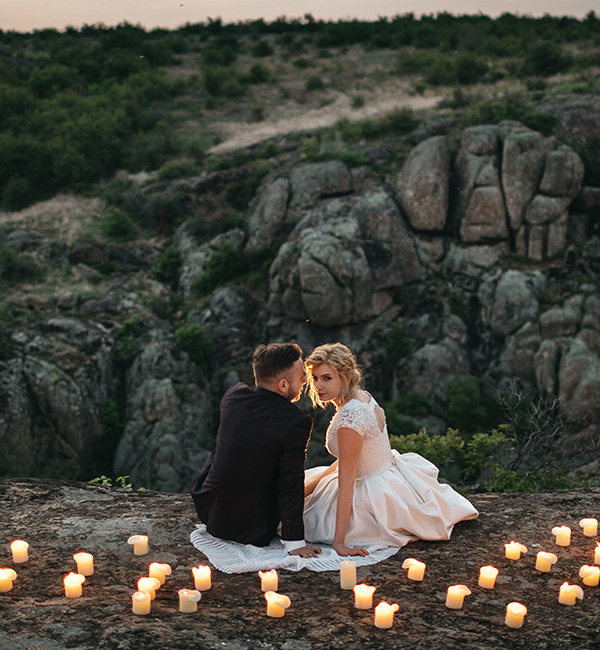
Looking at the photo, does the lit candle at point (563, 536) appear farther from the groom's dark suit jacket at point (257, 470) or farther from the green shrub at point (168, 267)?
the green shrub at point (168, 267)

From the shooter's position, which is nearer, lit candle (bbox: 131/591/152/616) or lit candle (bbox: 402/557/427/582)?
lit candle (bbox: 131/591/152/616)

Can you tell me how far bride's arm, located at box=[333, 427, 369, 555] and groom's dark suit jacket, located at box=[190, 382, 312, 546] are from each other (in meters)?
0.28

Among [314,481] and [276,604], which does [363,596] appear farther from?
[314,481]

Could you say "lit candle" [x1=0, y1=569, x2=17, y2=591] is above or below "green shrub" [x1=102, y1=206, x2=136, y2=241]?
below

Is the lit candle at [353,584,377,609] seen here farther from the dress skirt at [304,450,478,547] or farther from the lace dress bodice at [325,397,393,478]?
the lace dress bodice at [325,397,393,478]

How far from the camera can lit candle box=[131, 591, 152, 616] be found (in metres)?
3.46

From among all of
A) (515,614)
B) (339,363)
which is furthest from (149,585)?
(515,614)

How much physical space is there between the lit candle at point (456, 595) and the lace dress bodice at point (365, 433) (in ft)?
3.87

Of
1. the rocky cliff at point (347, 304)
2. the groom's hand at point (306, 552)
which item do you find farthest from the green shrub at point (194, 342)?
the groom's hand at point (306, 552)

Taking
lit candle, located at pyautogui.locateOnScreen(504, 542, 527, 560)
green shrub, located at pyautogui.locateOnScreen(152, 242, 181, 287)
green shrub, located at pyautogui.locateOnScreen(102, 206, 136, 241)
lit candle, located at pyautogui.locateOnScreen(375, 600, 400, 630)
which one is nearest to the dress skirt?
lit candle, located at pyautogui.locateOnScreen(504, 542, 527, 560)

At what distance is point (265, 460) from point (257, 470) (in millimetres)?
98

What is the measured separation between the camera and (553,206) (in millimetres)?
24312

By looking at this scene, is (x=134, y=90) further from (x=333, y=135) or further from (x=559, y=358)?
(x=559, y=358)

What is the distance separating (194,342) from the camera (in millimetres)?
23125
